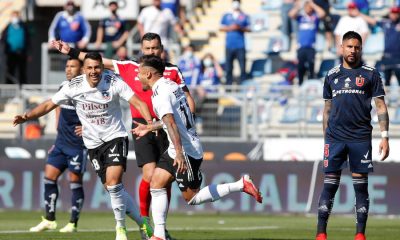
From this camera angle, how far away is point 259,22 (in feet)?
96.8

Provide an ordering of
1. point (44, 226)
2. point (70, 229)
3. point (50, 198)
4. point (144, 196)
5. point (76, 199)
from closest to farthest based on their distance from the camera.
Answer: point (144, 196)
point (70, 229)
point (44, 226)
point (76, 199)
point (50, 198)

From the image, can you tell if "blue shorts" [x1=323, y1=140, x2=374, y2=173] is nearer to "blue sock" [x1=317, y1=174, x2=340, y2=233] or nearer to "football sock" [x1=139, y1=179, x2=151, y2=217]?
"blue sock" [x1=317, y1=174, x2=340, y2=233]

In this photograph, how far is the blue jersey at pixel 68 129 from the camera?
1705 centimetres

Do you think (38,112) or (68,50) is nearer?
(38,112)

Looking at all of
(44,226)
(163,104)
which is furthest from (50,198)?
(163,104)

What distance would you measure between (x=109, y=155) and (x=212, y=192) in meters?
1.41

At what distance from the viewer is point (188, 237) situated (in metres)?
15.0

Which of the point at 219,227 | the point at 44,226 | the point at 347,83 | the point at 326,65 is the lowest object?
the point at 219,227

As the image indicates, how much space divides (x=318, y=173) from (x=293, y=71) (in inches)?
223

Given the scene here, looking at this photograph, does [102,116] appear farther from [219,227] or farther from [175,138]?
[219,227]

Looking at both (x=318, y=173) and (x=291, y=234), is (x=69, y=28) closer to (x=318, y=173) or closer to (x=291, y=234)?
(x=318, y=173)

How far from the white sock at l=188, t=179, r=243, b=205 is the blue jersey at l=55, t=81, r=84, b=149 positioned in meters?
4.10

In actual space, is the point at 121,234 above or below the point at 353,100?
below

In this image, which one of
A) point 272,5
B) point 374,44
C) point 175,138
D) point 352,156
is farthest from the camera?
point 272,5
